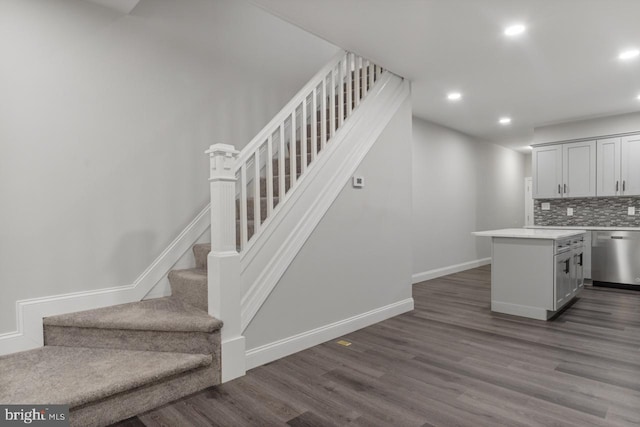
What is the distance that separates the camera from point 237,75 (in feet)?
12.2

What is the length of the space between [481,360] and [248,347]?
178cm

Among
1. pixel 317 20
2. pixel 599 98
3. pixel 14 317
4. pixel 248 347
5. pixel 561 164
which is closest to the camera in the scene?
pixel 14 317

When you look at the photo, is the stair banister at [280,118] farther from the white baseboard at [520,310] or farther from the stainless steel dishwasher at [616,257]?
the stainless steel dishwasher at [616,257]

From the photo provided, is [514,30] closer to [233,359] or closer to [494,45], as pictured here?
[494,45]

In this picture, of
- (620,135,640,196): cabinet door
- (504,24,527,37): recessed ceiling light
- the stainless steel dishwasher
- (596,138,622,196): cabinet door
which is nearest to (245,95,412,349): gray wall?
(504,24,527,37): recessed ceiling light

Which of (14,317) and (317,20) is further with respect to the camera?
(317,20)

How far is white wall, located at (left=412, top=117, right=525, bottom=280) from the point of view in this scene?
600cm

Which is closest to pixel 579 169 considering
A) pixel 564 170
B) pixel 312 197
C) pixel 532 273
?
pixel 564 170

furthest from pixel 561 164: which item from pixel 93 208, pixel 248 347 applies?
pixel 93 208

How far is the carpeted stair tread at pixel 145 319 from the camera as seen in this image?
7.84 ft

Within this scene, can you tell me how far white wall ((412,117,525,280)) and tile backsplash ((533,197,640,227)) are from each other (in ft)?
3.96

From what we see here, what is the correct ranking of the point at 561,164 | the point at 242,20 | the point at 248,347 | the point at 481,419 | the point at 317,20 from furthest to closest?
the point at 561,164, the point at 242,20, the point at 317,20, the point at 248,347, the point at 481,419

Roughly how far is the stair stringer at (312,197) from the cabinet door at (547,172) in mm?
3676

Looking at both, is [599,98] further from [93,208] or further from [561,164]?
[93,208]
